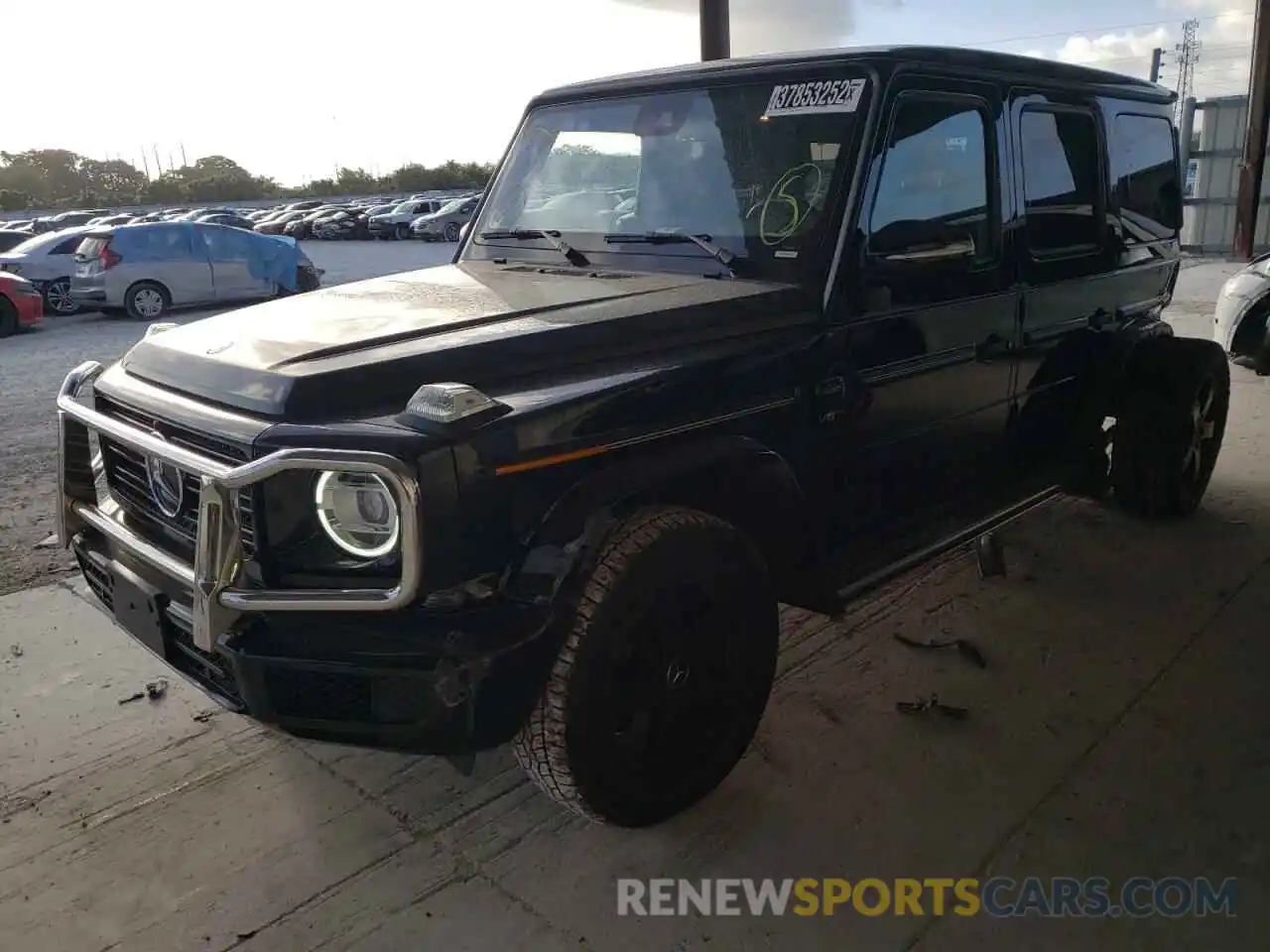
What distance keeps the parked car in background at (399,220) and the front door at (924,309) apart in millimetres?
30225

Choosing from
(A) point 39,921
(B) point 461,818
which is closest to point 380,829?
(B) point 461,818

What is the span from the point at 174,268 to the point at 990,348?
13.9m

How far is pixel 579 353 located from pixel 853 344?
0.90 meters

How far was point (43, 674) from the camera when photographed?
12.5 ft

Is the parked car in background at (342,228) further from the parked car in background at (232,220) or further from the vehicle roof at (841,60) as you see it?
the vehicle roof at (841,60)

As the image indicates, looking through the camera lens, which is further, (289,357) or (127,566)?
(127,566)

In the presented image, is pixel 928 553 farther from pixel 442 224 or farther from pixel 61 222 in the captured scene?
pixel 61 222

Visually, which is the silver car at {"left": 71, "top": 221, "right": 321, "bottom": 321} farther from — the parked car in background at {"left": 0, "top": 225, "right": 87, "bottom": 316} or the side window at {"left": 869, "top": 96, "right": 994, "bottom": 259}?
the side window at {"left": 869, "top": 96, "right": 994, "bottom": 259}

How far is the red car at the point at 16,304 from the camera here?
13180 millimetres

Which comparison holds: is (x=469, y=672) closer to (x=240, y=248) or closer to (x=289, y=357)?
(x=289, y=357)

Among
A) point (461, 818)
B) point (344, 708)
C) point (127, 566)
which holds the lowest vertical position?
point (461, 818)

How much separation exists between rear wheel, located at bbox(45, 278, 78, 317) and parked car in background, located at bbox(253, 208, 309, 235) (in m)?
18.0

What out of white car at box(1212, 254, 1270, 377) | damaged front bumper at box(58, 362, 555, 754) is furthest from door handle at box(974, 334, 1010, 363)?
→ white car at box(1212, 254, 1270, 377)

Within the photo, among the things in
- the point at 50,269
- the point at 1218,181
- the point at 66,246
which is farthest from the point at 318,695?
the point at 1218,181
